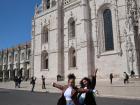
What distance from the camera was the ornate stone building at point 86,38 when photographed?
1107 inches

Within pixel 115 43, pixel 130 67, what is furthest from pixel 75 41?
pixel 130 67

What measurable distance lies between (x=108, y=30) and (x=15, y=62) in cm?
3390

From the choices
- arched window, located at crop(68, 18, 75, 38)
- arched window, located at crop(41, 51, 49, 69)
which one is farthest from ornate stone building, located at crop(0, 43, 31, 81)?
arched window, located at crop(68, 18, 75, 38)

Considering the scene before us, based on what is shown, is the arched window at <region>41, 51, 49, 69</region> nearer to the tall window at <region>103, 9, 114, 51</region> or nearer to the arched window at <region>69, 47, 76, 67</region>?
the arched window at <region>69, 47, 76, 67</region>

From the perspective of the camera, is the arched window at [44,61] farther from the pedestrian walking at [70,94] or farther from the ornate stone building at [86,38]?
the pedestrian walking at [70,94]

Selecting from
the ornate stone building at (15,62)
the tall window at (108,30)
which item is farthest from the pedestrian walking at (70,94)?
the ornate stone building at (15,62)

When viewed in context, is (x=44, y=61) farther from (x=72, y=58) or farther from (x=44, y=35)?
(x=72, y=58)

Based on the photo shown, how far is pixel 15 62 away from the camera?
5925 centimetres

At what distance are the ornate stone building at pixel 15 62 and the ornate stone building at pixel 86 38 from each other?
12622 millimetres

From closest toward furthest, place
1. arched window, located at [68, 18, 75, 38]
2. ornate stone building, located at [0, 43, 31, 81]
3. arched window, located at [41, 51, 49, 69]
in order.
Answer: arched window, located at [68, 18, 75, 38]
arched window, located at [41, 51, 49, 69]
ornate stone building, located at [0, 43, 31, 81]

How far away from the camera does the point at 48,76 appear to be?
3838 cm

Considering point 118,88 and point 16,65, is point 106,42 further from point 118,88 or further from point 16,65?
point 16,65

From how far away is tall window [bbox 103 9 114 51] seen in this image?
3162cm

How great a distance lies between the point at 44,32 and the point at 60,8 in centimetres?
574
